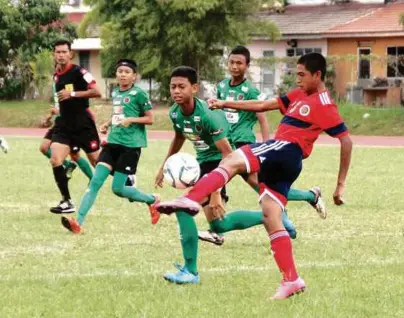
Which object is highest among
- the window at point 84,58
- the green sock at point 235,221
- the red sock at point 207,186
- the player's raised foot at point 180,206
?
the red sock at point 207,186

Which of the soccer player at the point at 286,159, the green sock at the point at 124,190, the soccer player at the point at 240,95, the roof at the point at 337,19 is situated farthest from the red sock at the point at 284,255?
the roof at the point at 337,19

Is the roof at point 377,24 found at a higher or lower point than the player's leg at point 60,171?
higher

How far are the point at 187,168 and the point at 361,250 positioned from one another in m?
2.17

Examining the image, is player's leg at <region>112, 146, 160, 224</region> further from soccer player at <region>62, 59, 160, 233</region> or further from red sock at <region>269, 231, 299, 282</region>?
red sock at <region>269, 231, 299, 282</region>

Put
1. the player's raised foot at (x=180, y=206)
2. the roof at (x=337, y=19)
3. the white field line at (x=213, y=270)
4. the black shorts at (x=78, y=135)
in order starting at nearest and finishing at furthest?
the player's raised foot at (x=180, y=206), the white field line at (x=213, y=270), the black shorts at (x=78, y=135), the roof at (x=337, y=19)

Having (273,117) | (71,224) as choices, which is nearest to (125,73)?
(71,224)

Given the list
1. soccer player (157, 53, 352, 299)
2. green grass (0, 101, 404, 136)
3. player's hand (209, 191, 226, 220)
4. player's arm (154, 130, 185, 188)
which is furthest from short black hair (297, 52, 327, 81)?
green grass (0, 101, 404, 136)

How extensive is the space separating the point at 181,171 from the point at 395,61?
114 feet

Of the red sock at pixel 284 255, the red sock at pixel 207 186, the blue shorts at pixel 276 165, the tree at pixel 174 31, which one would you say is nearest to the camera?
the red sock at pixel 207 186

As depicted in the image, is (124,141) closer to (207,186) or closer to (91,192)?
(91,192)

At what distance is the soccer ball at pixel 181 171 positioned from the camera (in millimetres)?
7984

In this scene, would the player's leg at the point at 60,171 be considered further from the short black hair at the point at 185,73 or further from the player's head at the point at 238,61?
the short black hair at the point at 185,73

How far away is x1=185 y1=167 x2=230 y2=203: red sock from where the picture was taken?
6867mm

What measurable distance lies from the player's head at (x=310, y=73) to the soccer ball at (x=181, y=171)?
1.05 metres
